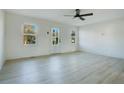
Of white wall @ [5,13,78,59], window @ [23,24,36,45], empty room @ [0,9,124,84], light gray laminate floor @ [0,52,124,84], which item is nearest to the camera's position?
light gray laminate floor @ [0,52,124,84]

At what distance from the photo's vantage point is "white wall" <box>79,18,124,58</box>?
7.33 m

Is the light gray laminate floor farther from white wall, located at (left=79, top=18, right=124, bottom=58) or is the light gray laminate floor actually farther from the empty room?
white wall, located at (left=79, top=18, right=124, bottom=58)

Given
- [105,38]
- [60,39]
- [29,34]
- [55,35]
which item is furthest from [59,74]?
[105,38]

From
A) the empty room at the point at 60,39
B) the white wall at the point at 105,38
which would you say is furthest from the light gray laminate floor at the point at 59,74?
the white wall at the point at 105,38

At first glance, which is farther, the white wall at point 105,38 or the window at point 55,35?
the window at point 55,35

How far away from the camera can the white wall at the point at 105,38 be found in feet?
24.1

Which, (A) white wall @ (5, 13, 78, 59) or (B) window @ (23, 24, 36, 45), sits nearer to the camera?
(A) white wall @ (5, 13, 78, 59)

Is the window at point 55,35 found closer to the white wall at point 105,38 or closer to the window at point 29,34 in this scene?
the window at point 29,34

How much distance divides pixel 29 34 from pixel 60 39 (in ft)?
9.29

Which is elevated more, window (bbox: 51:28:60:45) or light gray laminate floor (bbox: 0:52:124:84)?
window (bbox: 51:28:60:45)

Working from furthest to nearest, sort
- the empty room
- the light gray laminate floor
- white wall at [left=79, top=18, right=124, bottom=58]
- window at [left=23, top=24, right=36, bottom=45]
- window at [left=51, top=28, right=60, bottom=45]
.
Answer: window at [left=51, top=28, right=60, bottom=45]
white wall at [left=79, top=18, right=124, bottom=58]
window at [left=23, top=24, right=36, bottom=45]
the empty room
the light gray laminate floor

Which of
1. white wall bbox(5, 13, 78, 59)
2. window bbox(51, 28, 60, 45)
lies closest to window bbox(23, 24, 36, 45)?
white wall bbox(5, 13, 78, 59)

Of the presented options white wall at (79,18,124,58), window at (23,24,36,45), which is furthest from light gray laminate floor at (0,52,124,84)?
white wall at (79,18,124,58)
